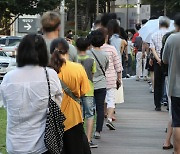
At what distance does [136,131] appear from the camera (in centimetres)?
1133

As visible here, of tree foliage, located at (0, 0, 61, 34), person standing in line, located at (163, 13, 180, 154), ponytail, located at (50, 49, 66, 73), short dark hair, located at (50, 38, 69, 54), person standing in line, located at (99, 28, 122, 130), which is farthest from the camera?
tree foliage, located at (0, 0, 61, 34)

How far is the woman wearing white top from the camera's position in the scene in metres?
5.34

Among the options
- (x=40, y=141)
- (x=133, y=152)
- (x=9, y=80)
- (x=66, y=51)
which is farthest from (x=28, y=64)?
(x=133, y=152)

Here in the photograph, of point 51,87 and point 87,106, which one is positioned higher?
point 51,87

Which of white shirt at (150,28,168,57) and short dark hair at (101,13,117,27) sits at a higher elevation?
short dark hair at (101,13,117,27)

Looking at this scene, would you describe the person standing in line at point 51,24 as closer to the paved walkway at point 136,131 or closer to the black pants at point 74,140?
the black pants at point 74,140

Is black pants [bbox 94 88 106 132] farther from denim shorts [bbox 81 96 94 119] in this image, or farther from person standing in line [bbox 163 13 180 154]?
person standing in line [bbox 163 13 180 154]

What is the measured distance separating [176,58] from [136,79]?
14660 mm

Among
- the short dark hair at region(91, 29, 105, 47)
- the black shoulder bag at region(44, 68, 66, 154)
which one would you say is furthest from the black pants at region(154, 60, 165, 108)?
the black shoulder bag at region(44, 68, 66, 154)

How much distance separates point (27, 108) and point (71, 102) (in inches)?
59.9

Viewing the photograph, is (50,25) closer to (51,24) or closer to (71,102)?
(51,24)

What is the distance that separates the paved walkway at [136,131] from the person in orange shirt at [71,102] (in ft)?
8.36

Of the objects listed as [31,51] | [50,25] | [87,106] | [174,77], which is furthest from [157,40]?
[31,51]

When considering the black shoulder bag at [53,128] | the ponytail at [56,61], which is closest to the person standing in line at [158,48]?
the ponytail at [56,61]
